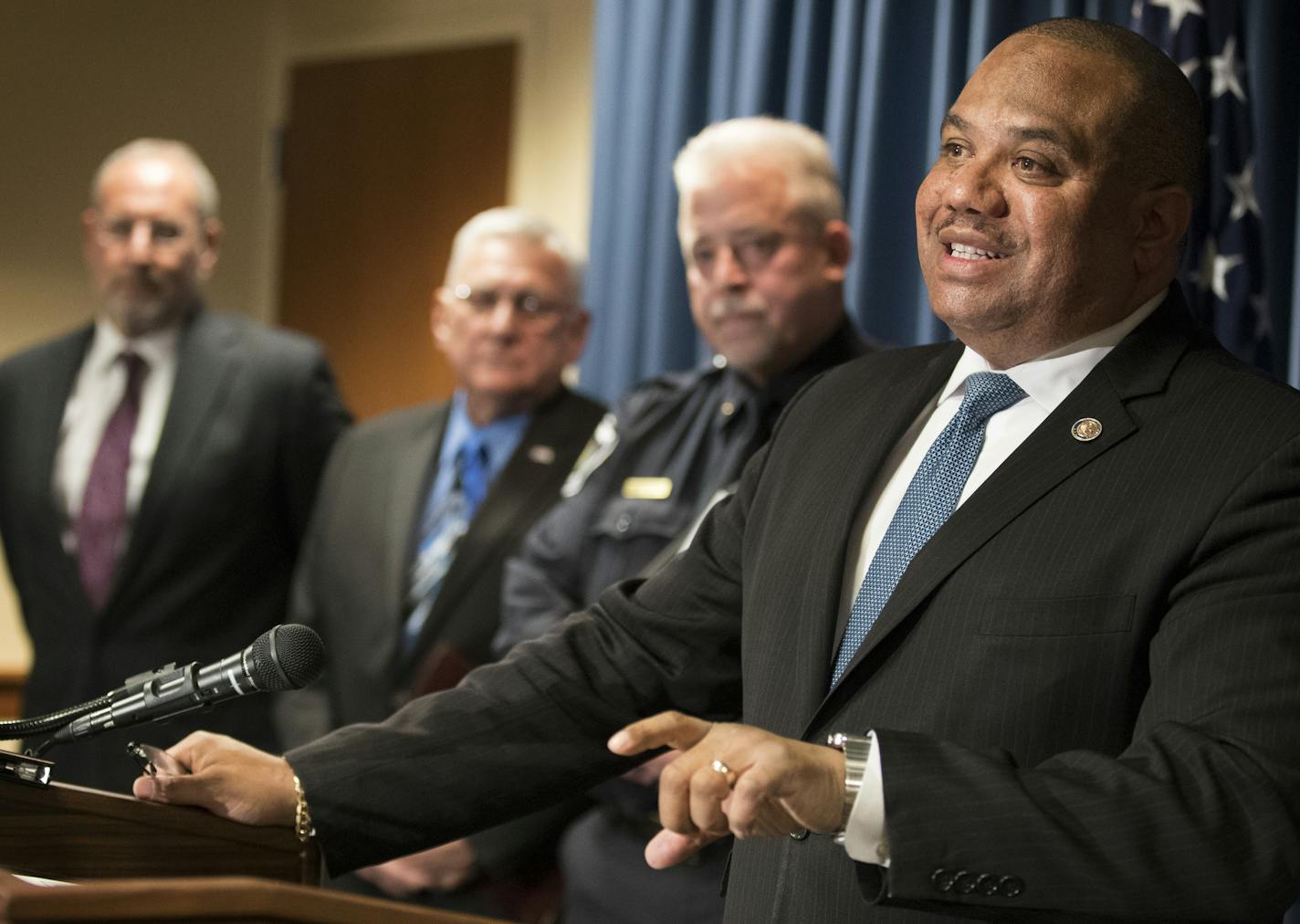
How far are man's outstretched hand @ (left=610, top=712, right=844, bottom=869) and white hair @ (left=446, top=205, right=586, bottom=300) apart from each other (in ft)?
7.78

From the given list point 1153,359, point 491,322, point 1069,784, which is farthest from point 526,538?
→ point 1069,784

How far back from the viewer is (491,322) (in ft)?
11.5

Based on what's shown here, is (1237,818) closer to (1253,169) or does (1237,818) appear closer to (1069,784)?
(1069,784)

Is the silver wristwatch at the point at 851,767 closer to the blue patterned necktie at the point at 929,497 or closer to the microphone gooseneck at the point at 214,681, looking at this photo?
the blue patterned necktie at the point at 929,497

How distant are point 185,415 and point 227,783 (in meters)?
2.31

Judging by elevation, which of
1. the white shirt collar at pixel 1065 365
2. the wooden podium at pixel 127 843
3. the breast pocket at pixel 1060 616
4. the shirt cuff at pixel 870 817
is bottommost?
the wooden podium at pixel 127 843

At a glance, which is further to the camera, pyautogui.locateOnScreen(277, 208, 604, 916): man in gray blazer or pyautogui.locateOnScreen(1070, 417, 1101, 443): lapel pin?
pyautogui.locateOnScreen(277, 208, 604, 916): man in gray blazer

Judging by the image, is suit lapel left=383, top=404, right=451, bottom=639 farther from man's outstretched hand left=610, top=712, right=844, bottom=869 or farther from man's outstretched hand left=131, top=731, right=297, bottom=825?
man's outstretched hand left=610, top=712, right=844, bottom=869

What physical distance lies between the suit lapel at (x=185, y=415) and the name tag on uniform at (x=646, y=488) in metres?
1.28

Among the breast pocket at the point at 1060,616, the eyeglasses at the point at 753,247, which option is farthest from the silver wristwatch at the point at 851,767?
the eyeglasses at the point at 753,247

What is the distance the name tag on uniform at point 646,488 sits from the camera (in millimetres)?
2877

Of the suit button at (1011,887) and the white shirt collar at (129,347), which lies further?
the white shirt collar at (129,347)

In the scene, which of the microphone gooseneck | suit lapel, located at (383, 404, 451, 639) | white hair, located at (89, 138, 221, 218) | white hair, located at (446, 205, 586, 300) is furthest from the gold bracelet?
white hair, located at (89, 138, 221, 218)

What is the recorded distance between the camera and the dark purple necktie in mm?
3721
